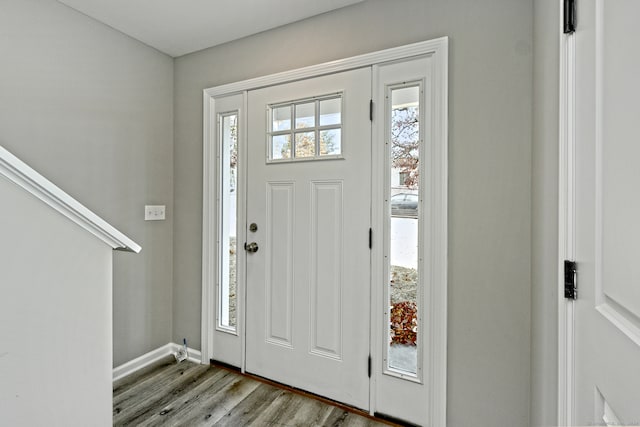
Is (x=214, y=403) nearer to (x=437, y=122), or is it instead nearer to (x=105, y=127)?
(x=105, y=127)

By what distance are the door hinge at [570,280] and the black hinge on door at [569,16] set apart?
66 cm

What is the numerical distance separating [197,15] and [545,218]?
7.16ft

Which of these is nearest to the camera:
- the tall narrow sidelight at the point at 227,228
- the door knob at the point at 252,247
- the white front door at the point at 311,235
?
the white front door at the point at 311,235

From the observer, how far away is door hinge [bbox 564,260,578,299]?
871 millimetres

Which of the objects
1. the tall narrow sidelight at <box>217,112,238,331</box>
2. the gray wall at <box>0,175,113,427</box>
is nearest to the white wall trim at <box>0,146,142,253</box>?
the gray wall at <box>0,175,113,427</box>

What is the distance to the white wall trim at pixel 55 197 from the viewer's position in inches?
34.1

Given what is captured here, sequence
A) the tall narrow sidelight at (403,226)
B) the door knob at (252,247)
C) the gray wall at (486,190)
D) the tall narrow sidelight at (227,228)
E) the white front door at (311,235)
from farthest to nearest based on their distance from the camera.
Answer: the tall narrow sidelight at (227,228)
the door knob at (252,247)
the white front door at (311,235)
the tall narrow sidelight at (403,226)
the gray wall at (486,190)

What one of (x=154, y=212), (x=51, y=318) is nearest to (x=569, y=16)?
(x=51, y=318)

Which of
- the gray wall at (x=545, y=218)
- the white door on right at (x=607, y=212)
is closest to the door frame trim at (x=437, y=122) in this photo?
the gray wall at (x=545, y=218)

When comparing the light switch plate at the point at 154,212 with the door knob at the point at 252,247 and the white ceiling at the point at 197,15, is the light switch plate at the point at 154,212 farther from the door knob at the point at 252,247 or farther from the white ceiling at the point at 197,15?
the white ceiling at the point at 197,15

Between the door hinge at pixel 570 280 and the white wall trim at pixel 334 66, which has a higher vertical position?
the white wall trim at pixel 334 66

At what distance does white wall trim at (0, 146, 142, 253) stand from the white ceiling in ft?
4.64

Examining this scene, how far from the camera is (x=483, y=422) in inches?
59.5

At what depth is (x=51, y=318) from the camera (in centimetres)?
100
